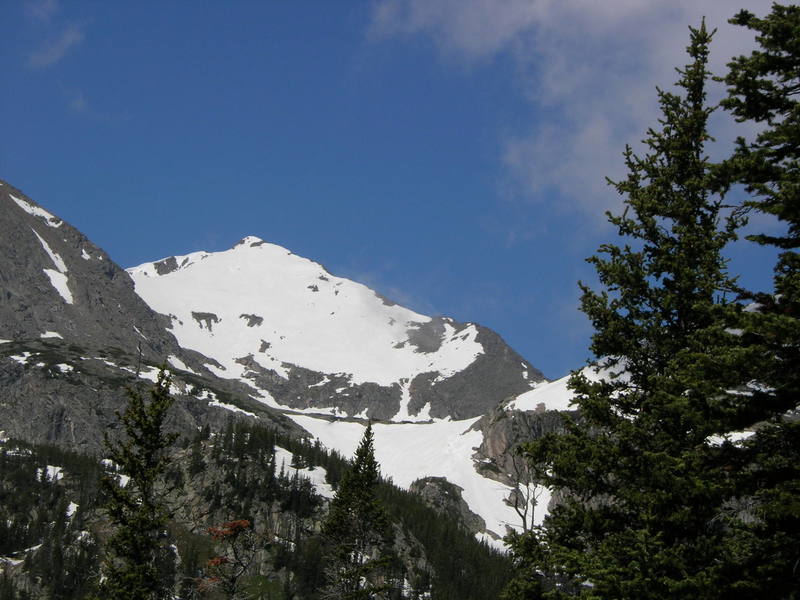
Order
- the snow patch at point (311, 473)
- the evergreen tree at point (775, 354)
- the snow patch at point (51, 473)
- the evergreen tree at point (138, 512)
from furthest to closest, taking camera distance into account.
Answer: the snow patch at point (311, 473) < the snow patch at point (51, 473) < the evergreen tree at point (138, 512) < the evergreen tree at point (775, 354)

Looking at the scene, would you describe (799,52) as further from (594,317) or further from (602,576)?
(602,576)

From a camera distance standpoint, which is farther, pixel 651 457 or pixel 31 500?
pixel 31 500

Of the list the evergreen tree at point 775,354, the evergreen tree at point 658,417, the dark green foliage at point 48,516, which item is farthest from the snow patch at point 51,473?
the evergreen tree at point 775,354

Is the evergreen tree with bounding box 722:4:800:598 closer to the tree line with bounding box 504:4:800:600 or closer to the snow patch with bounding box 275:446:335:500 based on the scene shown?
the tree line with bounding box 504:4:800:600

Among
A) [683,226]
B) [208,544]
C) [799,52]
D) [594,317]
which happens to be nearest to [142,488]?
[594,317]

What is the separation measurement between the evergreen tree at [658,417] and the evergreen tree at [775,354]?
0.50 metres

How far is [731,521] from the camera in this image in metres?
13.9

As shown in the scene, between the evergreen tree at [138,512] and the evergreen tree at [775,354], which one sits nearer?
the evergreen tree at [775,354]

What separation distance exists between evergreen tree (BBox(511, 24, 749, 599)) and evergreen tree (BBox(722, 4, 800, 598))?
1.65 feet

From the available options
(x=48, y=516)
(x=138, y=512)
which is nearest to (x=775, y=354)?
(x=138, y=512)

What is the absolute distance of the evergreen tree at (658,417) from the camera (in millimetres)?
14031

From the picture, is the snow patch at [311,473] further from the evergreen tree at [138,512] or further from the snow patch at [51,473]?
the evergreen tree at [138,512]

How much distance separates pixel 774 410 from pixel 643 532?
3.58 m

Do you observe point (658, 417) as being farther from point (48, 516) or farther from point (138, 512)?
point (48, 516)
